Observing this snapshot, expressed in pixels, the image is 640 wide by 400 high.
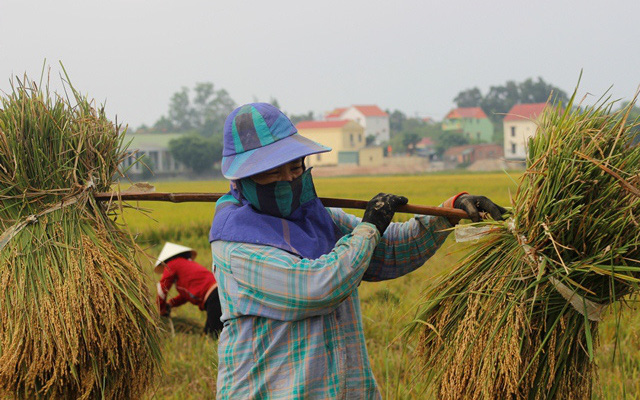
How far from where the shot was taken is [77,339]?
2.91m

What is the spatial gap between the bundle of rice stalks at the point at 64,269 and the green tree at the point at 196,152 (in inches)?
1595

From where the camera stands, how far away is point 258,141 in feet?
A: 8.11

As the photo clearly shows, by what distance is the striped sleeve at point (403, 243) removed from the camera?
2799 millimetres

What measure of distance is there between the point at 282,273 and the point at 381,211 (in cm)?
41

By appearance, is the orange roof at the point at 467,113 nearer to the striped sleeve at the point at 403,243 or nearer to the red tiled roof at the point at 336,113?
the red tiled roof at the point at 336,113

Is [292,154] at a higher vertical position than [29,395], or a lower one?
higher

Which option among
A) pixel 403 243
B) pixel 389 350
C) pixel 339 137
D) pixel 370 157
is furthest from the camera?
pixel 339 137

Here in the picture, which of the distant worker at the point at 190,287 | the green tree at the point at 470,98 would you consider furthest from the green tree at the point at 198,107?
the distant worker at the point at 190,287

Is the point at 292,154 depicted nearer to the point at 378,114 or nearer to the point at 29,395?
the point at 29,395

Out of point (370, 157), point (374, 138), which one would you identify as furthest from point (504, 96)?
point (370, 157)

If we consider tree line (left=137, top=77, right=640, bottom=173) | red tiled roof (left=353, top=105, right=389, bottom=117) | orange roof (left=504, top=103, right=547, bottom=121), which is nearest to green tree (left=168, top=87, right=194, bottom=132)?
tree line (left=137, top=77, right=640, bottom=173)

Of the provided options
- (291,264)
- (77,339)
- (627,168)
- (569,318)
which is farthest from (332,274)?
(77,339)

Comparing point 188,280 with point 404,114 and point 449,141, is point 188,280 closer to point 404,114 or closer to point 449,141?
point 449,141

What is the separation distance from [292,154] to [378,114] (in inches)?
3355
